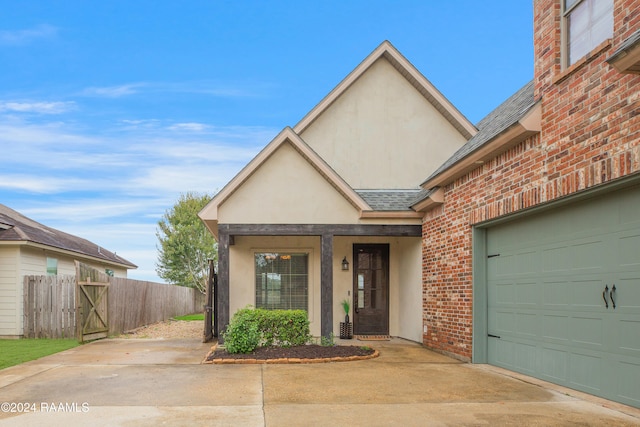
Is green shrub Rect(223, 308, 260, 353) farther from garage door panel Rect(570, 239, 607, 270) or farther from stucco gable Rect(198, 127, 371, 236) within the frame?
garage door panel Rect(570, 239, 607, 270)

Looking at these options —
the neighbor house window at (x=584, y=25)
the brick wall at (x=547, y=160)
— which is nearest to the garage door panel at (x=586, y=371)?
the brick wall at (x=547, y=160)

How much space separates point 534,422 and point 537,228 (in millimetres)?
3373

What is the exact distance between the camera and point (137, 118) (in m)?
22.7

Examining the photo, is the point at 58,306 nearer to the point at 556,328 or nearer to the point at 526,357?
the point at 526,357

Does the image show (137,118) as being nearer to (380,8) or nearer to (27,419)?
(380,8)

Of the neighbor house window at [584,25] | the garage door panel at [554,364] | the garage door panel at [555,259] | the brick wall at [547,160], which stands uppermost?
the neighbor house window at [584,25]

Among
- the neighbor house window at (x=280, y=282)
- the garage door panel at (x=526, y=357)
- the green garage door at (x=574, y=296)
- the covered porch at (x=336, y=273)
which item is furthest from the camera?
the neighbor house window at (x=280, y=282)

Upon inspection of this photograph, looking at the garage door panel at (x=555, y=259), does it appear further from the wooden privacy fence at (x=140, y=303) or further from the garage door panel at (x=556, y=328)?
the wooden privacy fence at (x=140, y=303)

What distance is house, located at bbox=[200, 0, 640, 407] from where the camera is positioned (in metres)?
6.51

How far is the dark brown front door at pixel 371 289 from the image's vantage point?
49.1 ft

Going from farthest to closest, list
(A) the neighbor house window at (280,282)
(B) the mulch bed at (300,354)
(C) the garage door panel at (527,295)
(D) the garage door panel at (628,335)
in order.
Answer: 1. (A) the neighbor house window at (280,282)
2. (B) the mulch bed at (300,354)
3. (C) the garage door panel at (527,295)
4. (D) the garage door panel at (628,335)

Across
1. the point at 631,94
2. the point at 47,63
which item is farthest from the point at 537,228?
the point at 47,63

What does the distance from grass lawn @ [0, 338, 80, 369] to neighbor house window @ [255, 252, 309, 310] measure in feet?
16.0

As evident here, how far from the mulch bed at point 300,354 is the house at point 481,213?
43.7 inches
